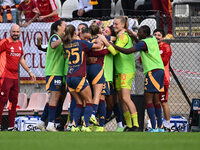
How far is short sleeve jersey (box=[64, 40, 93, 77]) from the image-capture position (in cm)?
897

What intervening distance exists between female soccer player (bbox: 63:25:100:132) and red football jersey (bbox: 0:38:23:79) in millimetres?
1751

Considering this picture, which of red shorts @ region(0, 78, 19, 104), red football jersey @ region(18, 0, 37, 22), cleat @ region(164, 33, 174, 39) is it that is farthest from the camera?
red football jersey @ region(18, 0, 37, 22)

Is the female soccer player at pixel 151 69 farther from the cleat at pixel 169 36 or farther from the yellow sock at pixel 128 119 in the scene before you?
the cleat at pixel 169 36

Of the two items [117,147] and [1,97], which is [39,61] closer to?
[1,97]

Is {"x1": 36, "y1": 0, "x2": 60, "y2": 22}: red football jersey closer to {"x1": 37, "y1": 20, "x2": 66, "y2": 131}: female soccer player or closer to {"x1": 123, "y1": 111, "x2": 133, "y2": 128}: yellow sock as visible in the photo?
{"x1": 37, "y1": 20, "x2": 66, "y2": 131}: female soccer player

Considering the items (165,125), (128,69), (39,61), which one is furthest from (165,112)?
(39,61)

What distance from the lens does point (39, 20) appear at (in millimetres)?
12055

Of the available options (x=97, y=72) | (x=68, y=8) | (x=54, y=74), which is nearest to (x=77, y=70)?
(x=97, y=72)

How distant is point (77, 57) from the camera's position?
8.99 meters

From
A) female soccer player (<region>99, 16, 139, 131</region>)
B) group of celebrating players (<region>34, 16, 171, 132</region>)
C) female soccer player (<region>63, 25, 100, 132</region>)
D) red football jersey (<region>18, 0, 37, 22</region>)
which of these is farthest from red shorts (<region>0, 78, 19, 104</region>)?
red football jersey (<region>18, 0, 37, 22</region>)

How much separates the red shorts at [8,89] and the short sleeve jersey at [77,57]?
181cm

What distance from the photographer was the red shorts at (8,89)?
10320 millimetres

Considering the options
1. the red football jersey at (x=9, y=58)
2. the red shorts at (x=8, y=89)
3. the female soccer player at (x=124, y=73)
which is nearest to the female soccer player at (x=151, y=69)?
the female soccer player at (x=124, y=73)

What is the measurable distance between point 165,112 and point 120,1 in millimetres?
4813
